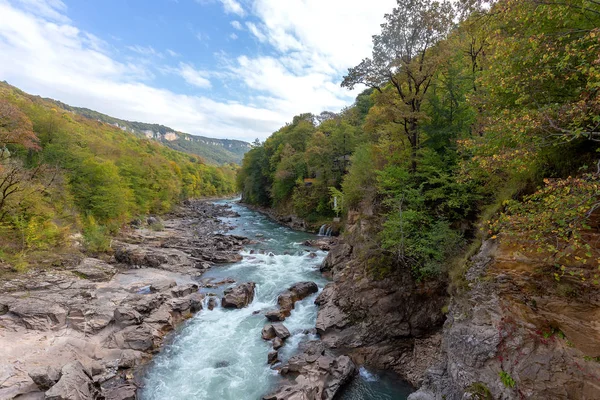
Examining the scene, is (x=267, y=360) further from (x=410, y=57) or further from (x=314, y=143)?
(x=314, y=143)

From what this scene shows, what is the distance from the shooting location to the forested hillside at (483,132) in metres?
5.08

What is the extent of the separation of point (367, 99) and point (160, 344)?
42.5 metres

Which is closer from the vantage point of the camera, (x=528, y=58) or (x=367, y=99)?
(x=528, y=58)

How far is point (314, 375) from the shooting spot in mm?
9781

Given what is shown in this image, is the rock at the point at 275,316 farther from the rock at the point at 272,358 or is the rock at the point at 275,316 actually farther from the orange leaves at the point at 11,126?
Result: the orange leaves at the point at 11,126

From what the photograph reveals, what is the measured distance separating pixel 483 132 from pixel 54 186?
2881 cm

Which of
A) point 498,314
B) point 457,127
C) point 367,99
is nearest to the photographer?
point 498,314

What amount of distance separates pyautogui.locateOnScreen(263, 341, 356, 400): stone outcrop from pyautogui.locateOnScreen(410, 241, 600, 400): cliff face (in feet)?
8.80

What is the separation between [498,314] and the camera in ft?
22.9

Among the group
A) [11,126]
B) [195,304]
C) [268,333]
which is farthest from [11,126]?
[268,333]

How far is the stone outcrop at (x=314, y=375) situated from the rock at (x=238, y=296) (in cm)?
559

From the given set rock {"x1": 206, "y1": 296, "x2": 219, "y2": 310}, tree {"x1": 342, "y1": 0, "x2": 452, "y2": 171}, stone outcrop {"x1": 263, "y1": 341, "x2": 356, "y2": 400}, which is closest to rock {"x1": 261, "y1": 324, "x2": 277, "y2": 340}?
stone outcrop {"x1": 263, "y1": 341, "x2": 356, "y2": 400}

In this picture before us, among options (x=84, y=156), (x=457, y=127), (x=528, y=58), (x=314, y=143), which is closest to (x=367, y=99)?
(x=314, y=143)

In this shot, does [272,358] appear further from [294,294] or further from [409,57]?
[409,57]
